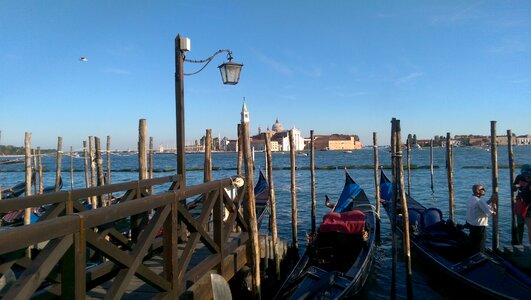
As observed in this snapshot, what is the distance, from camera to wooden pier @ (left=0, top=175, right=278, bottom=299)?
1.82m

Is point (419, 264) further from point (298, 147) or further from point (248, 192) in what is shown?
point (298, 147)

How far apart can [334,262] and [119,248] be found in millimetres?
4768

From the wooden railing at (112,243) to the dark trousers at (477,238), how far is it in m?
3.93

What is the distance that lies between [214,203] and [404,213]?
3.30m

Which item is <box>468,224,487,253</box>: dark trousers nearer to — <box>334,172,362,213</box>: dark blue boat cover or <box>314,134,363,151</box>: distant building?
<box>334,172,362,213</box>: dark blue boat cover

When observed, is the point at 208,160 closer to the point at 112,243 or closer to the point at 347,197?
the point at 347,197

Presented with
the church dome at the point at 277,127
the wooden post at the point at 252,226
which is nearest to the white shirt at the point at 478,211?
the wooden post at the point at 252,226

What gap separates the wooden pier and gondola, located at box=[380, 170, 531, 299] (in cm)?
340

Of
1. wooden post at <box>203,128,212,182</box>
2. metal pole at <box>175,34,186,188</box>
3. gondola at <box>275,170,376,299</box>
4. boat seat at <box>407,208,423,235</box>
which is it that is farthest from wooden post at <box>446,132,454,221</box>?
metal pole at <box>175,34,186,188</box>

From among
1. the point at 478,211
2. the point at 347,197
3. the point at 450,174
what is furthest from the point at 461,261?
the point at 450,174

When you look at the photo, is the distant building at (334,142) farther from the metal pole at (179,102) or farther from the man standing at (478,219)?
the metal pole at (179,102)

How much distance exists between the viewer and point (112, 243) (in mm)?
3244

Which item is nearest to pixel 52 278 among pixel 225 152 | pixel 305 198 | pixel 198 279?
pixel 198 279

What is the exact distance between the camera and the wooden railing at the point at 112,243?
70.7 inches
